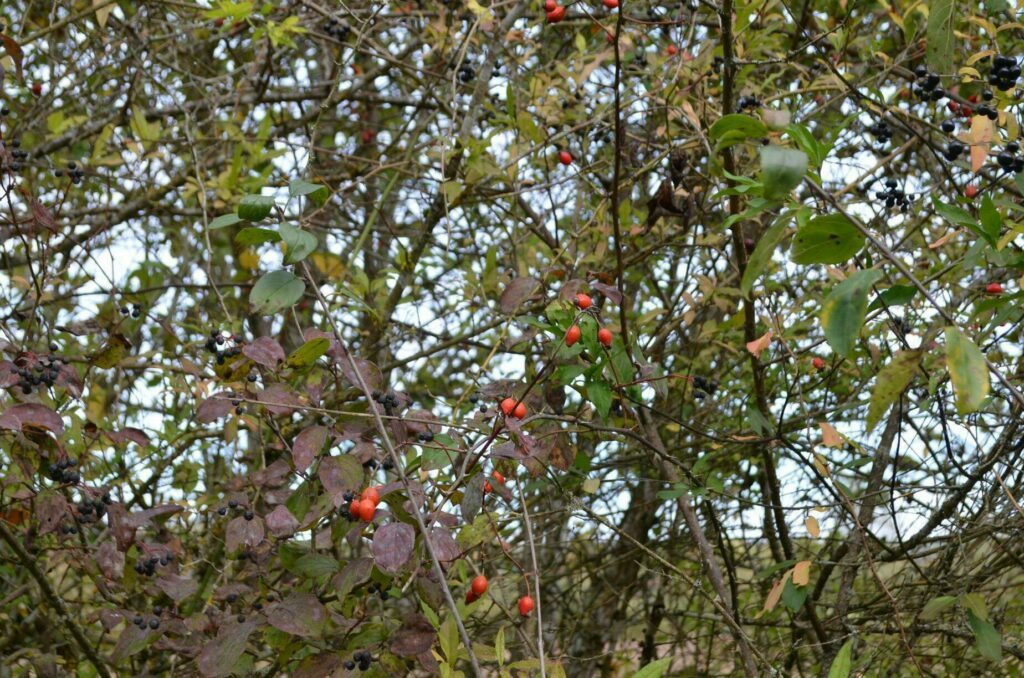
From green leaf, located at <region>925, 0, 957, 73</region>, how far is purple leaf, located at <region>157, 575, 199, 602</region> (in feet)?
6.78

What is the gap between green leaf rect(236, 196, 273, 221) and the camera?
1738mm

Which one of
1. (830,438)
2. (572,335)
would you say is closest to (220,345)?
(572,335)

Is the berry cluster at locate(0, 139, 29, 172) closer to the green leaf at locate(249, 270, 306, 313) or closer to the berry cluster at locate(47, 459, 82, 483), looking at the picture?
the berry cluster at locate(47, 459, 82, 483)

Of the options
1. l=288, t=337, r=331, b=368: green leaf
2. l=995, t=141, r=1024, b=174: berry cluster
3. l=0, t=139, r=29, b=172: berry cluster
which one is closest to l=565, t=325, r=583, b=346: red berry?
l=288, t=337, r=331, b=368: green leaf

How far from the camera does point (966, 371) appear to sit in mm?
1303

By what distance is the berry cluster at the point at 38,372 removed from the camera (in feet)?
7.22

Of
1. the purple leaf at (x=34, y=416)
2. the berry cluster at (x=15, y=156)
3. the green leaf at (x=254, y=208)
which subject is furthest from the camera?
the berry cluster at (x=15, y=156)

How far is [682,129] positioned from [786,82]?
818 mm

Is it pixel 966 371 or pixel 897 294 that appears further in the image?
pixel 897 294

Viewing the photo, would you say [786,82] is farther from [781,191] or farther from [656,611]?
[781,191]

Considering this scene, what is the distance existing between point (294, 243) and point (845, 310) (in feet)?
3.08

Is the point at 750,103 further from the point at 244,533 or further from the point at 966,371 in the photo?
the point at 244,533

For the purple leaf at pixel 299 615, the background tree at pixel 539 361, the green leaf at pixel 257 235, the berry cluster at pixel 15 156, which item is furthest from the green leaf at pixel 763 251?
the berry cluster at pixel 15 156

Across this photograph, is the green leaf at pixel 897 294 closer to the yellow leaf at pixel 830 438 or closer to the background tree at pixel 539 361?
the background tree at pixel 539 361
